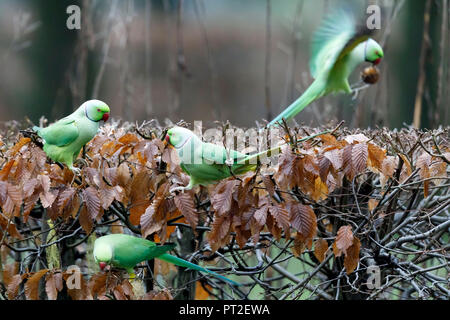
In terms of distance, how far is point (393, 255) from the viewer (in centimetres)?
211

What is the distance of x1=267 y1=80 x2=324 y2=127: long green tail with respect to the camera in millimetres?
2223

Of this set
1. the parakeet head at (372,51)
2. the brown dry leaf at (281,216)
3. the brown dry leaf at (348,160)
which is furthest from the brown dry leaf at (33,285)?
the parakeet head at (372,51)

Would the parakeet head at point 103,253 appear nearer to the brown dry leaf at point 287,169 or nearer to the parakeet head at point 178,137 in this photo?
the parakeet head at point 178,137

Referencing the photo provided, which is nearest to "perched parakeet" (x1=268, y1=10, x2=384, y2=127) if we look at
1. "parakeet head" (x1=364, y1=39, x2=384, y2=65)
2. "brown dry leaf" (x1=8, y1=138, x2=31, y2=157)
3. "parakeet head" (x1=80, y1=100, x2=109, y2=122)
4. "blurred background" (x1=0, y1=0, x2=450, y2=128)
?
"parakeet head" (x1=364, y1=39, x2=384, y2=65)

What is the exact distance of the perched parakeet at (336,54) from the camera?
7.94 ft

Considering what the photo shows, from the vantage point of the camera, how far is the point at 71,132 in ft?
5.89

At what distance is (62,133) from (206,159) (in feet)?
1.52

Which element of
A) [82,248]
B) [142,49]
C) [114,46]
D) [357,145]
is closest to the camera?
[357,145]

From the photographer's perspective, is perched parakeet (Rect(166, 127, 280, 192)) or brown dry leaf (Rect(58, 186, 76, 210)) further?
brown dry leaf (Rect(58, 186, 76, 210))

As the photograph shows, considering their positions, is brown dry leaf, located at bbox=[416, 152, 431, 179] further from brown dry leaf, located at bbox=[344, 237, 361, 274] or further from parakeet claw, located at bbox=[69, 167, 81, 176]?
parakeet claw, located at bbox=[69, 167, 81, 176]

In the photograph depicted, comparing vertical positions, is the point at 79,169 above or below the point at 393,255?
above

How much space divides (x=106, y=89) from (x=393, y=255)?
456cm
